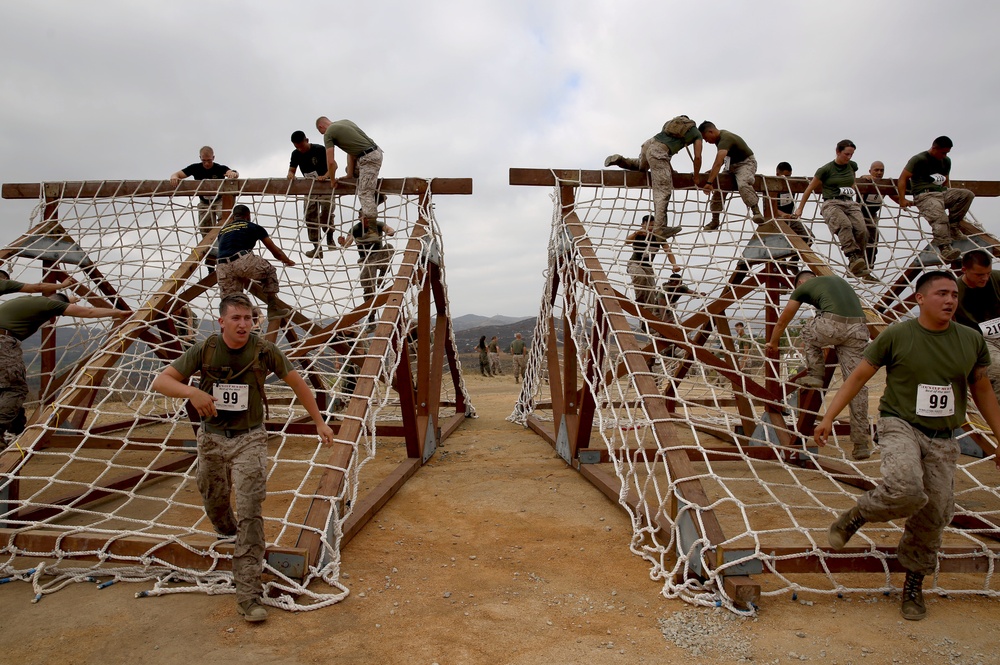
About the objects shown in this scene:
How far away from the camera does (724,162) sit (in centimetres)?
576

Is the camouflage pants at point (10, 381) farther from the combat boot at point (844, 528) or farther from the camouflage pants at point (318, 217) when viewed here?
the combat boot at point (844, 528)

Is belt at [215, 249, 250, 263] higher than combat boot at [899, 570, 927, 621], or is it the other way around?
belt at [215, 249, 250, 263]

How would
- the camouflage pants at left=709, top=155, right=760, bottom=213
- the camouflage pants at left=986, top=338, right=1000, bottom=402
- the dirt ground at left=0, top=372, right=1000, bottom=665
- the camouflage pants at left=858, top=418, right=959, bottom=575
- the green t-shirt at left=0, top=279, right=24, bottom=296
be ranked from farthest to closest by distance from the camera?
the camouflage pants at left=709, top=155, right=760, bottom=213 < the green t-shirt at left=0, top=279, right=24, bottom=296 < the camouflage pants at left=986, top=338, right=1000, bottom=402 < the camouflage pants at left=858, top=418, right=959, bottom=575 < the dirt ground at left=0, top=372, right=1000, bottom=665

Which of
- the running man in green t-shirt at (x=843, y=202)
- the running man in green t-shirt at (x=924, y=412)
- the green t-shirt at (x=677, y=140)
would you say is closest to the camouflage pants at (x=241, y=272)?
the green t-shirt at (x=677, y=140)

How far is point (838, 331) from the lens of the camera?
11.6 feet

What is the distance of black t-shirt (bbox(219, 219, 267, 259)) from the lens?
4.79m

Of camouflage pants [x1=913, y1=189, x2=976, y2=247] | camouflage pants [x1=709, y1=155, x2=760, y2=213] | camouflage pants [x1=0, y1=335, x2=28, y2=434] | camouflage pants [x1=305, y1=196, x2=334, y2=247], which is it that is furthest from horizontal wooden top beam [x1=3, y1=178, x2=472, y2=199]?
camouflage pants [x1=913, y1=189, x2=976, y2=247]

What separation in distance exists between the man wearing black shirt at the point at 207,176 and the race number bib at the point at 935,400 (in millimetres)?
5306

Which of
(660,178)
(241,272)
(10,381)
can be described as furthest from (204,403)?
(660,178)

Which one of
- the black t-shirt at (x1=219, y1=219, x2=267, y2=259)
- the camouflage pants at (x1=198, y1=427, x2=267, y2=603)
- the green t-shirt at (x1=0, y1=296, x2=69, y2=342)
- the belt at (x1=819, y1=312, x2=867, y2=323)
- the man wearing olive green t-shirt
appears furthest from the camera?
the man wearing olive green t-shirt

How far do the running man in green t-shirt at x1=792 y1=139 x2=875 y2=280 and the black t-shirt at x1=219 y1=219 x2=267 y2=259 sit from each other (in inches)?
183

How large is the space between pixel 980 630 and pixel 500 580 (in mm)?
1828

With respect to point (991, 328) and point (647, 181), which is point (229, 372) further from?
point (647, 181)

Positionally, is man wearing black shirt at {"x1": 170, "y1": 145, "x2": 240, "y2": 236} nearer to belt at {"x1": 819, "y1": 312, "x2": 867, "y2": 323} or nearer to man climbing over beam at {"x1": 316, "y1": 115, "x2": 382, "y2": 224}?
man climbing over beam at {"x1": 316, "y1": 115, "x2": 382, "y2": 224}
